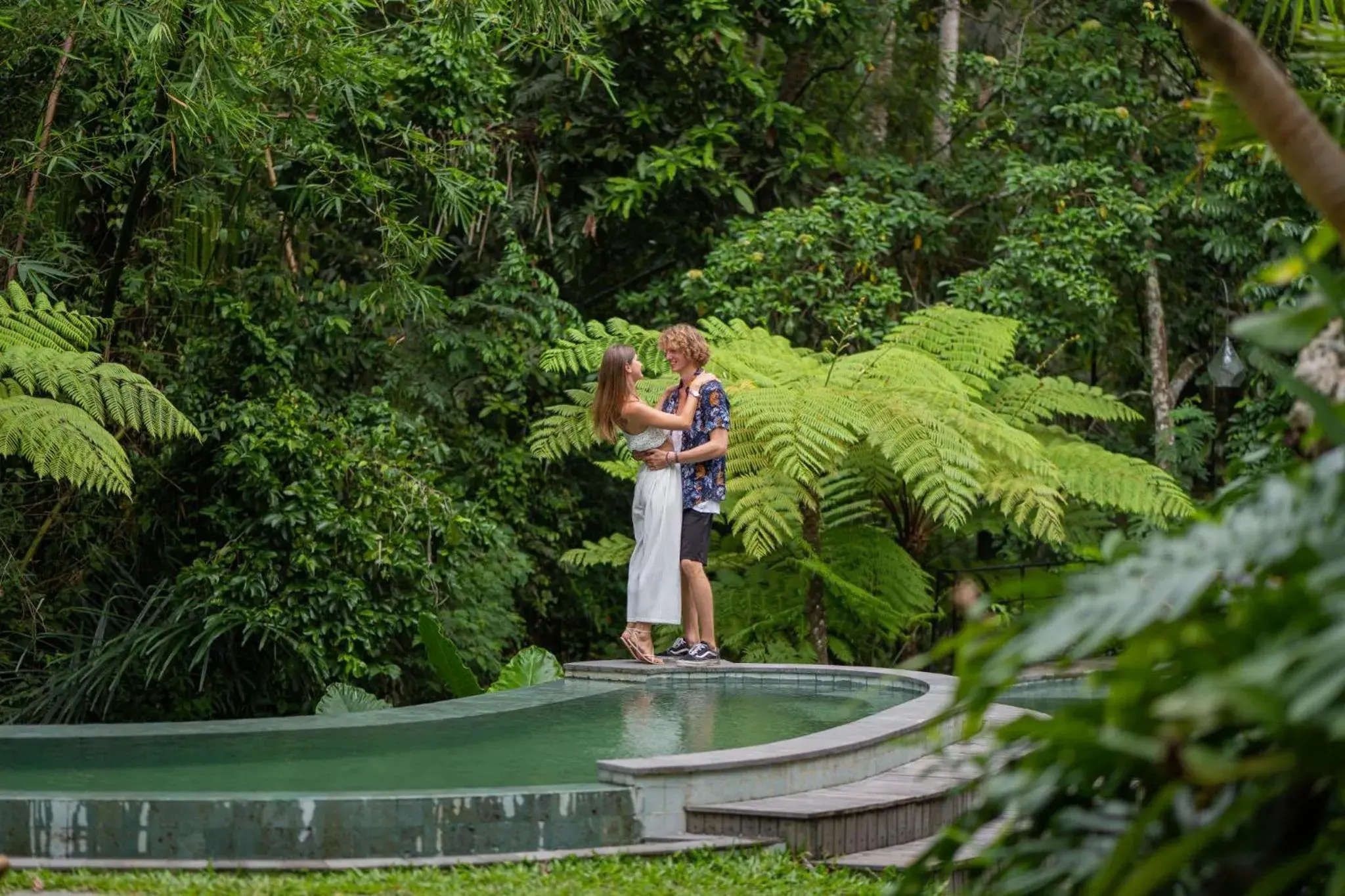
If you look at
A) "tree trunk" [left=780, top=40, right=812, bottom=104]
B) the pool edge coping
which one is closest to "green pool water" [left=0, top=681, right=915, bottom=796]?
the pool edge coping

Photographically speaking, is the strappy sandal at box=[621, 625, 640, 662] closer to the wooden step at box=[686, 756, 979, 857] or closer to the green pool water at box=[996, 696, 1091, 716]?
the green pool water at box=[996, 696, 1091, 716]

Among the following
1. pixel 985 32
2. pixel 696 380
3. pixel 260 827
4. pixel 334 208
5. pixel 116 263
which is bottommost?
pixel 260 827

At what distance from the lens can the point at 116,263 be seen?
8359 millimetres

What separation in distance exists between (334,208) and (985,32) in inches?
318

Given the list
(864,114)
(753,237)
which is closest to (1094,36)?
(864,114)

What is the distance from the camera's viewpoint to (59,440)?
22.0 feet

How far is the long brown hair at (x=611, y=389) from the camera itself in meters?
7.86

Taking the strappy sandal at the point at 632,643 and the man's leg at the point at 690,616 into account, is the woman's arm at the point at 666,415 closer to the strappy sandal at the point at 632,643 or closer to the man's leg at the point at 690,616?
the man's leg at the point at 690,616

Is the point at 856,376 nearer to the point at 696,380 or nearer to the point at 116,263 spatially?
the point at 696,380

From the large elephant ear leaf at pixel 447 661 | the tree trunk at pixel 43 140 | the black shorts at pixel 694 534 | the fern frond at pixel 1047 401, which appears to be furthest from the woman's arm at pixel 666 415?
the fern frond at pixel 1047 401

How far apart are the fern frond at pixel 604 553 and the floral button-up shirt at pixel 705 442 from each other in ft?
7.80

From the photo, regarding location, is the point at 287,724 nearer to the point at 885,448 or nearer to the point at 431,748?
the point at 431,748

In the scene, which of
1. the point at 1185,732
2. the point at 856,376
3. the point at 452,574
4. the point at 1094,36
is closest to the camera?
the point at 1185,732

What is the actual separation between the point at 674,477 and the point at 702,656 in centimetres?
95
